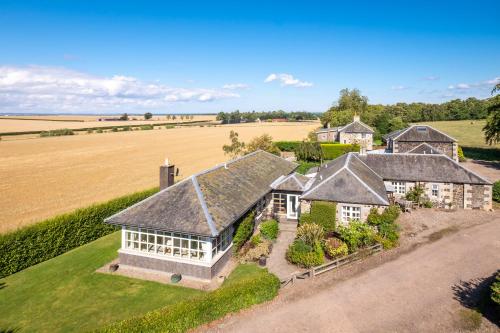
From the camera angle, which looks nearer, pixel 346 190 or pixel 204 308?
pixel 204 308

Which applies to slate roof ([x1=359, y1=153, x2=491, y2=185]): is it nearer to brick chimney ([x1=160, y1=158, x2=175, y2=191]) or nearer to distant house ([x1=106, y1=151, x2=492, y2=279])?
distant house ([x1=106, y1=151, x2=492, y2=279])

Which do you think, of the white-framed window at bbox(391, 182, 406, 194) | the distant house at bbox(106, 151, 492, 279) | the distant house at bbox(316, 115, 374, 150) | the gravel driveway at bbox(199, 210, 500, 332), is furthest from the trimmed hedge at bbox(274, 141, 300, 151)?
the gravel driveway at bbox(199, 210, 500, 332)

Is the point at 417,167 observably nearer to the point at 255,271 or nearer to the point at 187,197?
the point at 255,271

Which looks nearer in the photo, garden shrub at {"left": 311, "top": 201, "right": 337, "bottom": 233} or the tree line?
garden shrub at {"left": 311, "top": 201, "right": 337, "bottom": 233}

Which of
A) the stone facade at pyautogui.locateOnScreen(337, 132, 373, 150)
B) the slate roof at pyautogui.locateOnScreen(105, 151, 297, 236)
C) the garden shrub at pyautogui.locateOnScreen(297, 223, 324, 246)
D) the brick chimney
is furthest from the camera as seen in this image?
the stone facade at pyautogui.locateOnScreen(337, 132, 373, 150)

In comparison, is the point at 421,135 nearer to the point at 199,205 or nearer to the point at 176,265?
the point at 199,205

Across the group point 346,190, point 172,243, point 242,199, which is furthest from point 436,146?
point 172,243

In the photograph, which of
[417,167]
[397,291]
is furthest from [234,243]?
[417,167]
